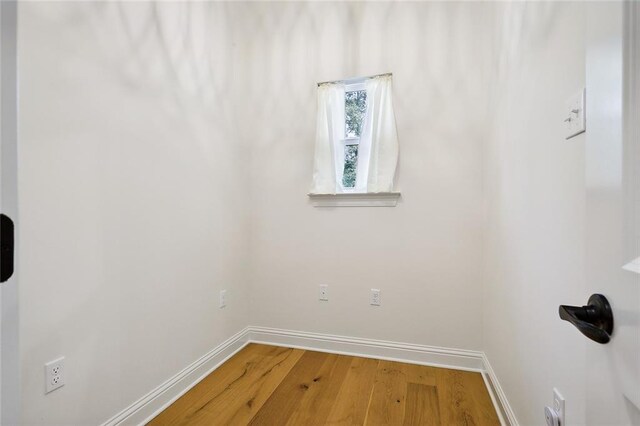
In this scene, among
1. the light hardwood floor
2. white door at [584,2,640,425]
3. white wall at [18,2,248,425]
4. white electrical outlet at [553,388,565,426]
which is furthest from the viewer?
the light hardwood floor

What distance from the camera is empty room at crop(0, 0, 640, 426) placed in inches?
18.2

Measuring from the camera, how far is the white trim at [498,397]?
136 cm

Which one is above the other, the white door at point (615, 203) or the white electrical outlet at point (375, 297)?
the white door at point (615, 203)

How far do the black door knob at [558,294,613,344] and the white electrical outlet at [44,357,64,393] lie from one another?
1586 millimetres

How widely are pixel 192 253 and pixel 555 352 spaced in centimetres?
179

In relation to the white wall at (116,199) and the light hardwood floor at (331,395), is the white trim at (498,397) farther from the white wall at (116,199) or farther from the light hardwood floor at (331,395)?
the white wall at (116,199)

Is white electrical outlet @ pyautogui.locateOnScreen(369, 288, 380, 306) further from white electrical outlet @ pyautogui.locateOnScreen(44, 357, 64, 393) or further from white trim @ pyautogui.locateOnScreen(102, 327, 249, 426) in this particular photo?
white electrical outlet @ pyautogui.locateOnScreen(44, 357, 64, 393)

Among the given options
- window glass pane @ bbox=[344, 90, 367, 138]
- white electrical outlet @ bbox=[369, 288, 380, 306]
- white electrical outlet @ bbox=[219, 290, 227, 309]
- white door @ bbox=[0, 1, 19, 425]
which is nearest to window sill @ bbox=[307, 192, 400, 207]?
window glass pane @ bbox=[344, 90, 367, 138]

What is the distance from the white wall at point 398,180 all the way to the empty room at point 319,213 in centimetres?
2

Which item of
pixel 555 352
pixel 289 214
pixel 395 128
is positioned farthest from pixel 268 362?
pixel 395 128

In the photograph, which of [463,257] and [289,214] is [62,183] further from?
[463,257]


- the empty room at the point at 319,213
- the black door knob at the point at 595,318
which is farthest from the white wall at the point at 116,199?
the black door knob at the point at 595,318

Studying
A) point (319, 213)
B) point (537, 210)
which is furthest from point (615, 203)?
point (319, 213)

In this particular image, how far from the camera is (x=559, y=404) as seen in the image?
0.90m
